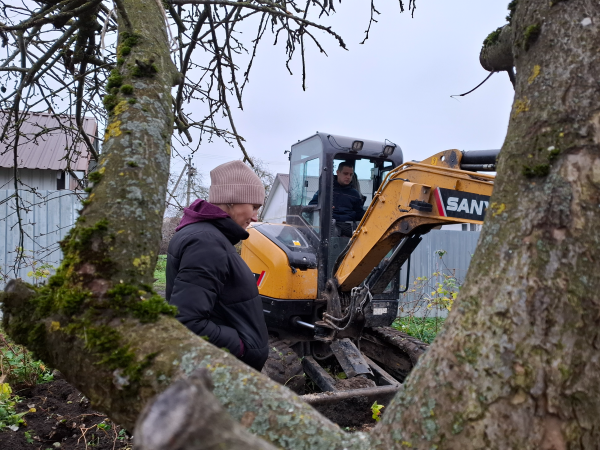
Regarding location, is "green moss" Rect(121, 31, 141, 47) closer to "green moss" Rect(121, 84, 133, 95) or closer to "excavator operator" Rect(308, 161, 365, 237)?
"green moss" Rect(121, 84, 133, 95)

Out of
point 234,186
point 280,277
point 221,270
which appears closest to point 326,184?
point 280,277

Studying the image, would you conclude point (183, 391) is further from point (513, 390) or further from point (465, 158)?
point (465, 158)

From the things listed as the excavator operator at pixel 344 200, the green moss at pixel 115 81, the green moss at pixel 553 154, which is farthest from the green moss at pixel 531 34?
the excavator operator at pixel 344 200

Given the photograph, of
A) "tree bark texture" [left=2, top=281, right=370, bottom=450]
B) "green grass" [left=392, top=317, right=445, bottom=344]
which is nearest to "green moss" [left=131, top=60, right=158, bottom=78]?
"tree bark texture" [left=2, top=281, right=370, bottom=450]

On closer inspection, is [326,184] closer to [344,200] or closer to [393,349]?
[344,200]

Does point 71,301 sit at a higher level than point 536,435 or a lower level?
higher

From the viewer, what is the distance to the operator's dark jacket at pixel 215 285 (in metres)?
2.09

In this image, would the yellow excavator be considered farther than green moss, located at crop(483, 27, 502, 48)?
Yes

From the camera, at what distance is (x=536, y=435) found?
859 mm

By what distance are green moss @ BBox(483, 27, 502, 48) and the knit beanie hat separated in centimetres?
128

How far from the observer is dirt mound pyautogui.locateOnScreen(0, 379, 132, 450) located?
136 inches

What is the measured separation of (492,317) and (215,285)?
1.46 meters

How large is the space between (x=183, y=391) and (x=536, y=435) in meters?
0.66

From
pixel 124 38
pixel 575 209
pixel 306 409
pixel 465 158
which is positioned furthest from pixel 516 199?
pixel 465 158
